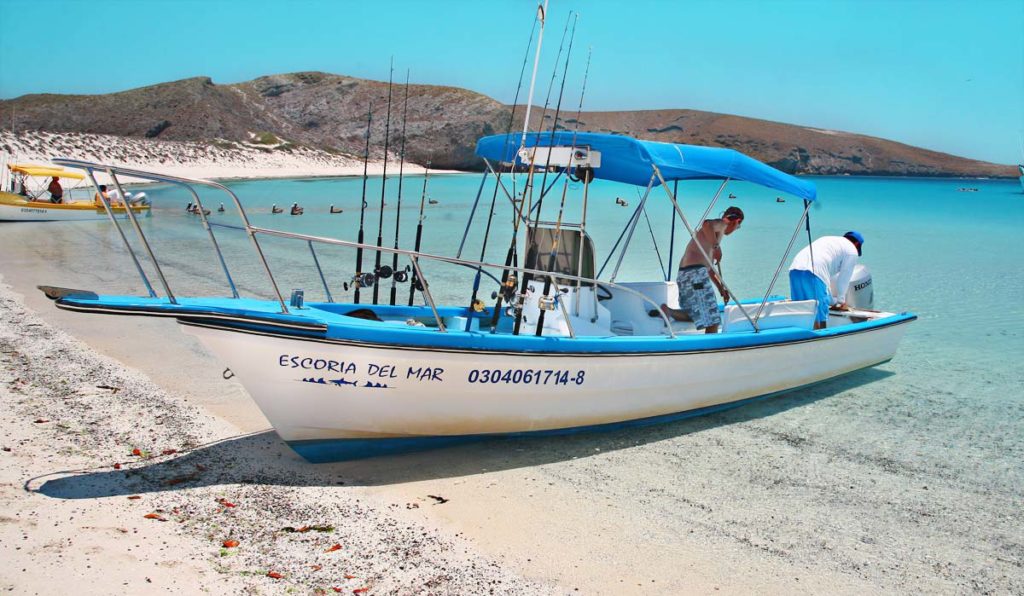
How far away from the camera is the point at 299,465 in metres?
5.68

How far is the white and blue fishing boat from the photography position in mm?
5133

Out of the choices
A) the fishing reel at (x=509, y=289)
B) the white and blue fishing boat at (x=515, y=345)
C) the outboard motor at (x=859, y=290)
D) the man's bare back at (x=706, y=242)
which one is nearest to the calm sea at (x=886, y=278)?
the man's bare back at (x=706, y=242)

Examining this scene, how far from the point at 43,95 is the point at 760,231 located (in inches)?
3491

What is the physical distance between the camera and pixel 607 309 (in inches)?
308

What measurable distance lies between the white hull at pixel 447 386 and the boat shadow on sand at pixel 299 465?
233mm

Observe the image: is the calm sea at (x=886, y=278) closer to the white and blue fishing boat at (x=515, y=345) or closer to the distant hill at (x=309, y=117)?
the white and blue fishing boat at (x=515, y=345)

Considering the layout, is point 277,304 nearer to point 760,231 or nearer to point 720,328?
point 720,328

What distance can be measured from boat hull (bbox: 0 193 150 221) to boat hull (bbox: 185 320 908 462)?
20708mm

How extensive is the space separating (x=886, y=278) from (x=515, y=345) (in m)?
16.3

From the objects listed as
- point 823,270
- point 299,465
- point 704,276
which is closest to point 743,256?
point 823,270

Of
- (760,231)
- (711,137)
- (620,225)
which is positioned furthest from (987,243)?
(711,137)

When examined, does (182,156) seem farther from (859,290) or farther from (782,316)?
(782,316)

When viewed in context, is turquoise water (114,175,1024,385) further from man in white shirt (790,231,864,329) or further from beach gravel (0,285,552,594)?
beach gravel (0,285,552,594)

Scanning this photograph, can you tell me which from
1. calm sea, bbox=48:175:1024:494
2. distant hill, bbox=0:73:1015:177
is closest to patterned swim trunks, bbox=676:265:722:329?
calm sea, bbox=48:175:1024:494
